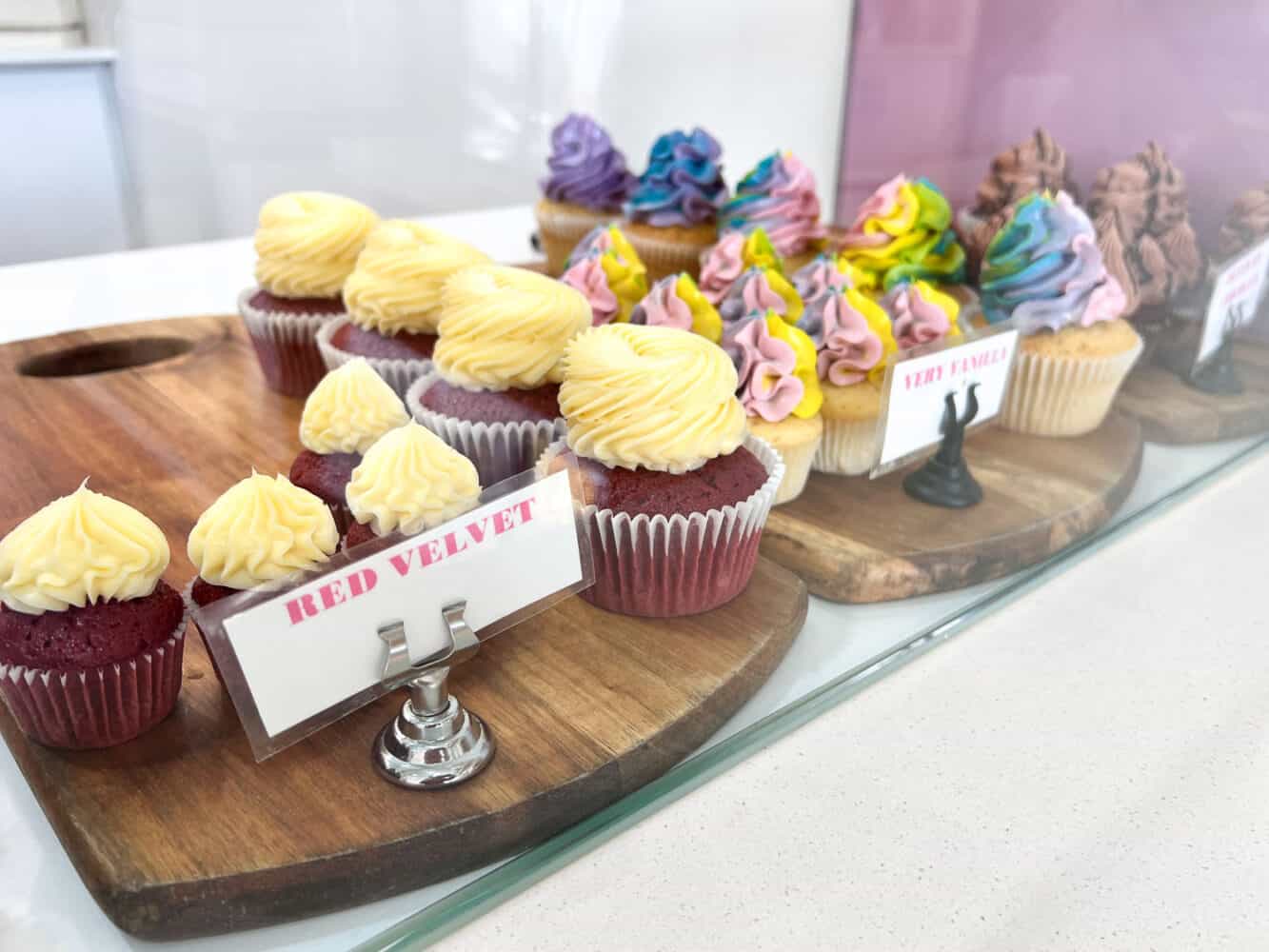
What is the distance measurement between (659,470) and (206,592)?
24.6 inches

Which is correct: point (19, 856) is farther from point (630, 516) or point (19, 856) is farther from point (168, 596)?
point (630, 516)

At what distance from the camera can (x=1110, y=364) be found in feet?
7.06

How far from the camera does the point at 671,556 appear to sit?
149cm

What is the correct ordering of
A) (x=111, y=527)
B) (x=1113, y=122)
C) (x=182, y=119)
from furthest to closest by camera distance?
(x=1113, y=122) < (x=182, y=119) < (x=111, y=527)

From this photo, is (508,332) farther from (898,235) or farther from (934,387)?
(898,235)

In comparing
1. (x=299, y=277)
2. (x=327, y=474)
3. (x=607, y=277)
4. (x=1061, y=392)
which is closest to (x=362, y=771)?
(x=327, y=474)

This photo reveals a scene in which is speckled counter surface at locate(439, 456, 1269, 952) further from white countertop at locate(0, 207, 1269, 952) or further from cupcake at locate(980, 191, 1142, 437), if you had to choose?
cupcake at locate(980, 191, 1142, 437)

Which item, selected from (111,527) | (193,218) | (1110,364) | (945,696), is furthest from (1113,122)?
(111,527)

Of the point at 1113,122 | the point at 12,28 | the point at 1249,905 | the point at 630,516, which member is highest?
the point at 12,28

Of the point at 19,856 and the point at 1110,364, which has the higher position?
the point at 1110,364

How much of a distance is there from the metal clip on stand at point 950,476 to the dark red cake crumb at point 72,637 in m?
1.30

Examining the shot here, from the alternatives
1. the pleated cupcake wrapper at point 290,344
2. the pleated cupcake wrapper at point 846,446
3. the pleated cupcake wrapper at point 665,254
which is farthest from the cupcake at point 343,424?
the pleated cupcake wrapper at point 665,254

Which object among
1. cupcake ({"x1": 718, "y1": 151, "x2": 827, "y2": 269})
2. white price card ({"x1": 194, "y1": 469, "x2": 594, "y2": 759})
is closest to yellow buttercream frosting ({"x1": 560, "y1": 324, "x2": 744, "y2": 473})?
white price card ({"x1": 194, "y1": 469, "x2": 594, "y2": 759})

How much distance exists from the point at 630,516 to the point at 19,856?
0.84m
